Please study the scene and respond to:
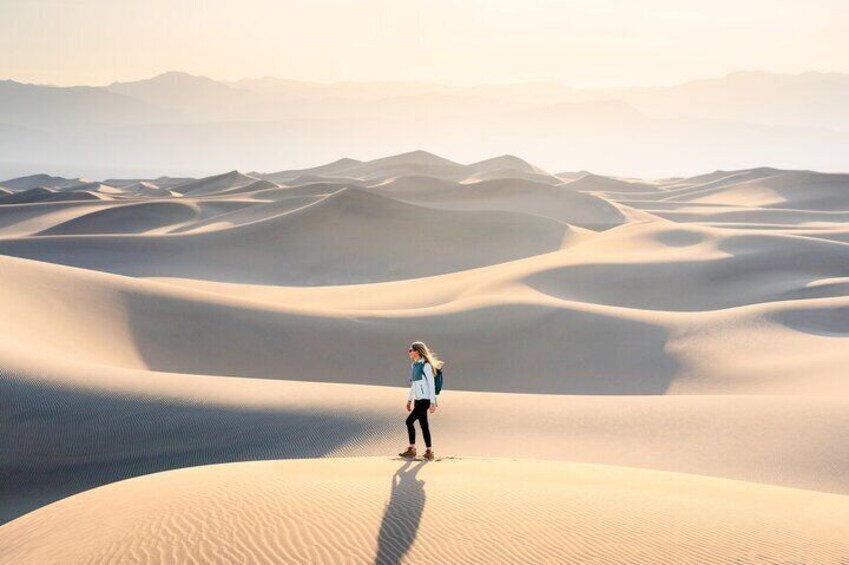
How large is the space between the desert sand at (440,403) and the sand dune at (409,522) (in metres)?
0.03

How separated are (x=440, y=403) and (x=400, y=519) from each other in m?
6.61

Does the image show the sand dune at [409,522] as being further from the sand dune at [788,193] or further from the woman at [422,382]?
the sand dune at [788,193]

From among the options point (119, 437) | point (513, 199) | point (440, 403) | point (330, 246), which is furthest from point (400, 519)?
point (513, 199)

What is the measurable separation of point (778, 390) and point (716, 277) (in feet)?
53.9

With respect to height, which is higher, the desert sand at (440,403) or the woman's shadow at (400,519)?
the woman's shadow at (400,519)

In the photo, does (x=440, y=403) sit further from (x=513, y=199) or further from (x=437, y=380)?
(x=513, y=199)

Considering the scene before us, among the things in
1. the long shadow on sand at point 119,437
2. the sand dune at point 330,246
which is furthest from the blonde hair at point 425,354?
the sand dune at point 330,246

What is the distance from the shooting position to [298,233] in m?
49.8

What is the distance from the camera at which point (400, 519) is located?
20.0ft

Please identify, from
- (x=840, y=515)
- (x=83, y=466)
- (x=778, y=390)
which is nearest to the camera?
(x=840, y=515)

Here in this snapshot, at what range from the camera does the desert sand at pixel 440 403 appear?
6.01 meters

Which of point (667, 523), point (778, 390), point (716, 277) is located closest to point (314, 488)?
point (667, 523)

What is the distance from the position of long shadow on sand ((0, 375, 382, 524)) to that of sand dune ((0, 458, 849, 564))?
2.94 m

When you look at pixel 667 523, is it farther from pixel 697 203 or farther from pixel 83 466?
pixel 697 203
